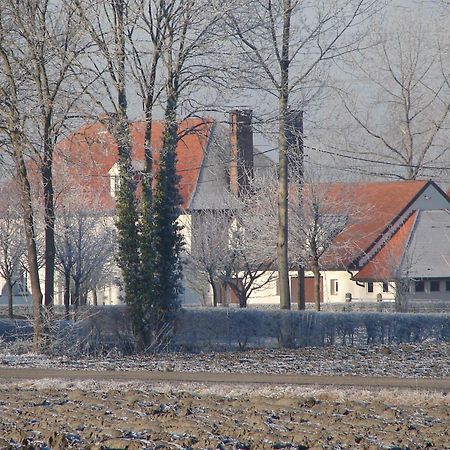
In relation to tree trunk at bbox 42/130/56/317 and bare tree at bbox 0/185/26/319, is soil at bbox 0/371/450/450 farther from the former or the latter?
bare tree at bbox 0/185/26/319

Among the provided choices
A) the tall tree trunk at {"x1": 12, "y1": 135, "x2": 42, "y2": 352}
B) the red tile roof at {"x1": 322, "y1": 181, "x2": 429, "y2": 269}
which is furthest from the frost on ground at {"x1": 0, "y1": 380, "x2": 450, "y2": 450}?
the red tile roof at {"x1": 322, "y1": 181, "x2": 429, "y2": 269}

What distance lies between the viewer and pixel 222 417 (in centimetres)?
1077

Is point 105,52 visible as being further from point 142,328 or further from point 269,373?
point 269,373

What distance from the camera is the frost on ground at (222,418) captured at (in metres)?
9.22

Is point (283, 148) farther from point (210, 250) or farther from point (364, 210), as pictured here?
point (364, 210)

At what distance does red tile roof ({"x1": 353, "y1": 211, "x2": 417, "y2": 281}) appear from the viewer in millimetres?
46312

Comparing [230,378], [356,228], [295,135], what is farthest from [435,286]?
[230,378]

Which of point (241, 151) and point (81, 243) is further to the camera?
point (81, 243)

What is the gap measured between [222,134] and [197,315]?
20.3ft

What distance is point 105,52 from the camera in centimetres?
2250

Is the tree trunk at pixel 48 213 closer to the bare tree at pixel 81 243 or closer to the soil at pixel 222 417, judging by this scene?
the soil at pixel 222 417

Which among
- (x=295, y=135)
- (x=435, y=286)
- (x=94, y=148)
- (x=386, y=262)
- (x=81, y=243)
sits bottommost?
(x=435, y=286)

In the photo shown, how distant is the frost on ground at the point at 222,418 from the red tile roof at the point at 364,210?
30.0 meters

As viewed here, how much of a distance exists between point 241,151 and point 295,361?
58.9 ft
